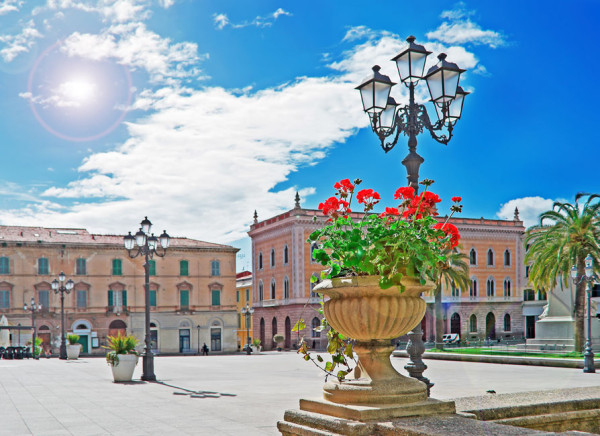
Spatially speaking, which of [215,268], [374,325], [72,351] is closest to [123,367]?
[374,325]

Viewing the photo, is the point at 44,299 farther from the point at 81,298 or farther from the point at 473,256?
the point at 473,256

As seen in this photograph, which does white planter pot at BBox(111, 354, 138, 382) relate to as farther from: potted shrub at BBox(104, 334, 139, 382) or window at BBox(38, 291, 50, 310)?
window at BBox(38, 291, 50, 310)

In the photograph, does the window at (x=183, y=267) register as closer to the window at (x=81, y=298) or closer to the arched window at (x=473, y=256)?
the window at (x=81, y=298)

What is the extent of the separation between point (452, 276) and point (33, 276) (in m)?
35.1

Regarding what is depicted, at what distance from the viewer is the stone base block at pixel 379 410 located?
419cm

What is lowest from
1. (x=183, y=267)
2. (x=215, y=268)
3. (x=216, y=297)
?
(x=216, y=297)

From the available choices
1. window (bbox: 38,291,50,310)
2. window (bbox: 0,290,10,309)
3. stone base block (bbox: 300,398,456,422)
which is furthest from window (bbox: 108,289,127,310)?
stone base block (bbox: 300,398,456,422)

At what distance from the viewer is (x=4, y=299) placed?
54.1 metres

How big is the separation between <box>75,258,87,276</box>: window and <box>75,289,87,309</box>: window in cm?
158

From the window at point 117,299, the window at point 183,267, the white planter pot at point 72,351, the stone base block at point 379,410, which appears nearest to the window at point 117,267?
the window at point 117,299

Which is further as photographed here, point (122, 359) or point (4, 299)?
point (4, 299)

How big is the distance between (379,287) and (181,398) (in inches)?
443

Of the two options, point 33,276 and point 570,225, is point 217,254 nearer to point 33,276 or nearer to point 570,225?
point 33,276

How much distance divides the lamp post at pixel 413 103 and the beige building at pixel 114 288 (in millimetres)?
48988
